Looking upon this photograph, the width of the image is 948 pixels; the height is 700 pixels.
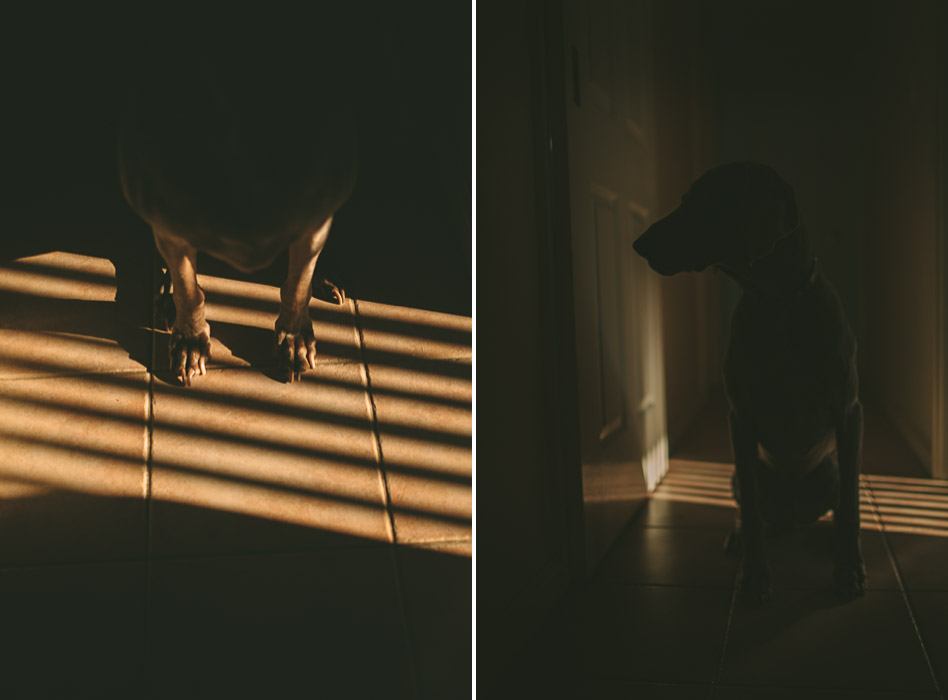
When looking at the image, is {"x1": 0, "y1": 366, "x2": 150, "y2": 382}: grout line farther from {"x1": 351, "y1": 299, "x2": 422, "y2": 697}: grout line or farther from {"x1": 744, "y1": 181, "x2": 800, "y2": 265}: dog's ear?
{"x1": 744, "y1": 181, "x2": 800, "y2": 265}: dog's ear

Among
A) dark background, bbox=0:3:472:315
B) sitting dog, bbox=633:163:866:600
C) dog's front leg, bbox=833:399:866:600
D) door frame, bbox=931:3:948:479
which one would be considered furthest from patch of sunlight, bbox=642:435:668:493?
dark background, bbox=0:3:472:315

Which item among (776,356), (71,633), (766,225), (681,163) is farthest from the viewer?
(681,163)

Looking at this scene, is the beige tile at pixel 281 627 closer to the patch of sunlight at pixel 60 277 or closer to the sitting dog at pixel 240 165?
the sitting dog at pixel 240 165

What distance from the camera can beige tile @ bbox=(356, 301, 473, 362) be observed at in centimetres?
127

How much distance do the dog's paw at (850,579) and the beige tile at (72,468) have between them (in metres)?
1.31

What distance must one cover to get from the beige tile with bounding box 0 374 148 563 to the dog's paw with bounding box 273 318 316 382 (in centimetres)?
22

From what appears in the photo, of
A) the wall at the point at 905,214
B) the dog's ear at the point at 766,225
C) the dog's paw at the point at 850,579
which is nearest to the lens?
the dog's ear at the point at 766,225

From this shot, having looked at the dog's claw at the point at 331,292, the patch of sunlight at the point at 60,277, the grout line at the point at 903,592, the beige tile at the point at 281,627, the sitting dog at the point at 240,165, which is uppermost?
the sitting dog at the point at 240,165

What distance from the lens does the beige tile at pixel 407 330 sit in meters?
1.27

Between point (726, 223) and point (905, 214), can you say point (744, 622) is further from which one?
point (905, 214)

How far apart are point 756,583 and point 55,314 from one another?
1.37m

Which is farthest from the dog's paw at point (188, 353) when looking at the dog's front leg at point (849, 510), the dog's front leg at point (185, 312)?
the dog's front leg at point (849, 510)

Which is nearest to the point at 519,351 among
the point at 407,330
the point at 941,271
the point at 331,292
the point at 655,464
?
the point at 407,330

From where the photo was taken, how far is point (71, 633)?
1.18m
